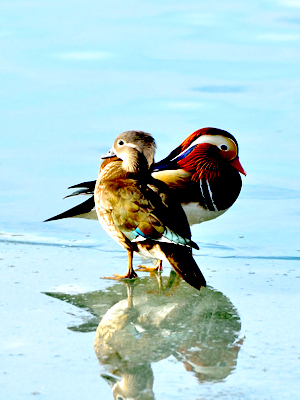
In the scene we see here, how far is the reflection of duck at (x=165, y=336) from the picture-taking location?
2.87 metres

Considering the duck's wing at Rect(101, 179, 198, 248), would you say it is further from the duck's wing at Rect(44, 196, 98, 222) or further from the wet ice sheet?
the duck's wing at Rect(44, 196, 98, 222)

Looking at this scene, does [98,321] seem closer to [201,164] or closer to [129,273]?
[129,273]

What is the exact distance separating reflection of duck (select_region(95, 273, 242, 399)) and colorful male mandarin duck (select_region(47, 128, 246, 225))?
2.72ft

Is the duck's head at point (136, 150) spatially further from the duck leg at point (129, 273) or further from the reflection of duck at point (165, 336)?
the reflection of duck at point (165, 336)

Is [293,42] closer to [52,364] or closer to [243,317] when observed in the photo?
[243,317]

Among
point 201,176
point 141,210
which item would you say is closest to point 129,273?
point 141,210

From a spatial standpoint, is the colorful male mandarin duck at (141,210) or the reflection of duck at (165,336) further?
the colorful male mandarin duck at (141,210)

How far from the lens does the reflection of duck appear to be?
2.87m

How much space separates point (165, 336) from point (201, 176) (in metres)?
1.70

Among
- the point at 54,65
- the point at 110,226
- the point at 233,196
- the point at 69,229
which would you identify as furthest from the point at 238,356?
the point at 54,65

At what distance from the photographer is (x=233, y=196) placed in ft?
16.0

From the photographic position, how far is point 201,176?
480cm

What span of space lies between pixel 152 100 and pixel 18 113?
1204 mm

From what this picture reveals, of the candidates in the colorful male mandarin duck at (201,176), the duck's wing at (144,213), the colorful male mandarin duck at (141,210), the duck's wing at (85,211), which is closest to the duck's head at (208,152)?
the colorful male mandarin duck at (201,176)
